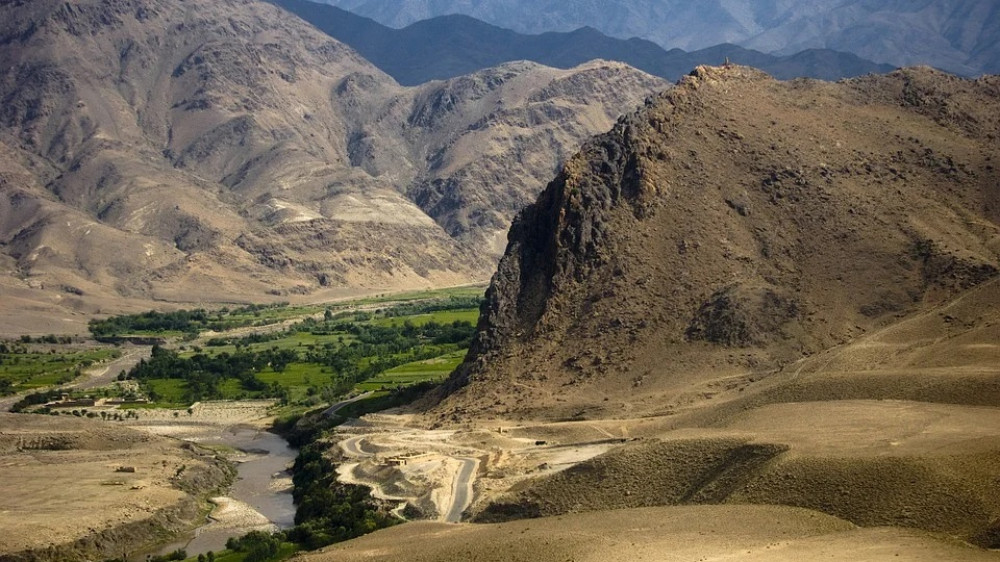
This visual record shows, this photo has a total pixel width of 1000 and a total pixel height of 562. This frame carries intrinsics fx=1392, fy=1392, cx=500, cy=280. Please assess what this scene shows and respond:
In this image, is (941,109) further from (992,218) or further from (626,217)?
(626,217)

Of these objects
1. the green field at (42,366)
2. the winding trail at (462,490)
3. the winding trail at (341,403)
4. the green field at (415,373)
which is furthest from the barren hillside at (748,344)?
the green field at (42,366)

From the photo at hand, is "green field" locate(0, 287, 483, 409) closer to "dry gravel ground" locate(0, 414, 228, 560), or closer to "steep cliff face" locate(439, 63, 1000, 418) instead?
"steep cliff face" locate(439, 63, 1000, 418)

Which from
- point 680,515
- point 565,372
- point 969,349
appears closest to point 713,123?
point 565,372

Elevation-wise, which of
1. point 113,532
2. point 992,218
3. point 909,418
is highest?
point 992,218

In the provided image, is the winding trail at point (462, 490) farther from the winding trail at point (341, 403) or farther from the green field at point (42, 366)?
the green field at point (42, 366)

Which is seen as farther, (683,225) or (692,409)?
(683,225)

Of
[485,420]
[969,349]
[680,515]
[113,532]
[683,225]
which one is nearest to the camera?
[680,515]

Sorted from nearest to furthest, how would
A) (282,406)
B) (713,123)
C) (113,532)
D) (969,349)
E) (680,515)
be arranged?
(680,515), (969,349), (113,532), (713,123), (282,406)
